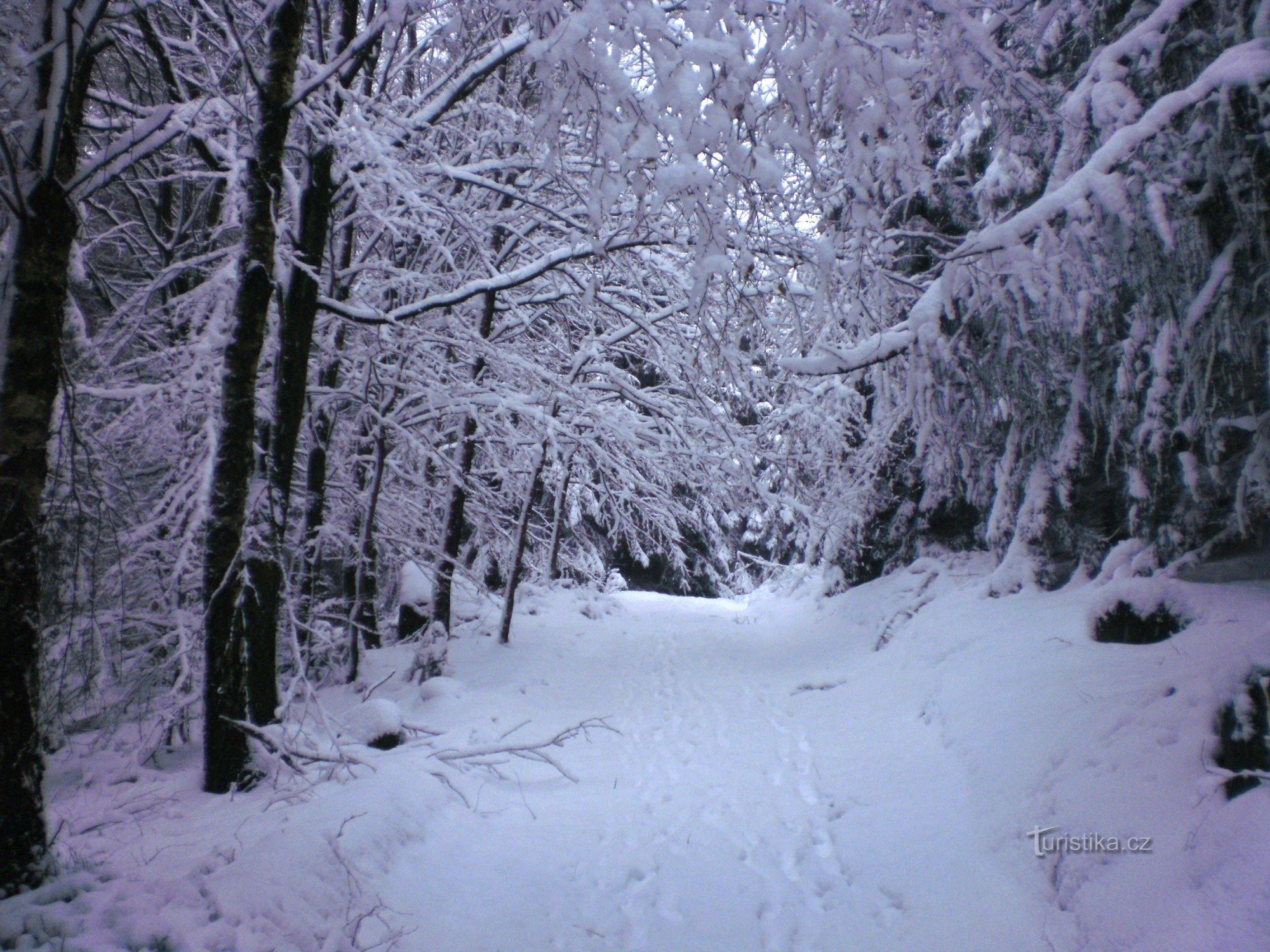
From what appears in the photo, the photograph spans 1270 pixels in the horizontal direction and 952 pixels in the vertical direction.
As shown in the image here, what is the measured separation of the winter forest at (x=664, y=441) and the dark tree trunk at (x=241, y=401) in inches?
0.9

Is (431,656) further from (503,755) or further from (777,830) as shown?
(777,830)

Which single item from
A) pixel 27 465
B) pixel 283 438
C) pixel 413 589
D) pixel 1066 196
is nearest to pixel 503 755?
pixel 283 438

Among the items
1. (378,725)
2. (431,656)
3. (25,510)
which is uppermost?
(25,510)

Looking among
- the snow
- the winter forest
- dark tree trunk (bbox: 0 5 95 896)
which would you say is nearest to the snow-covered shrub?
the winter forest

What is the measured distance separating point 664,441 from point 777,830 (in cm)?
496

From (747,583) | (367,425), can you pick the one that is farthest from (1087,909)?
(747,583)

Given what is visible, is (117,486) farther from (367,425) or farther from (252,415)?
(367,425)

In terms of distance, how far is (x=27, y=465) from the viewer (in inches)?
110

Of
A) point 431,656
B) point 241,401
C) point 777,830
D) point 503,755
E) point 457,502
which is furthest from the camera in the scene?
point 457,502

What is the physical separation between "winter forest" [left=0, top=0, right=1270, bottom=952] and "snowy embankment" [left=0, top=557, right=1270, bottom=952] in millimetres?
32

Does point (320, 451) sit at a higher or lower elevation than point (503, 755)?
higher

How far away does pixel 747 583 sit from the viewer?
903 inches

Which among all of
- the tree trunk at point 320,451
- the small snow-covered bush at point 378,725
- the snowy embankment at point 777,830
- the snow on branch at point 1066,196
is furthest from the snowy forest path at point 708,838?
the snow on branch at point 1066,196

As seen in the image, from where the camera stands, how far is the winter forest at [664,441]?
2.72 meters
